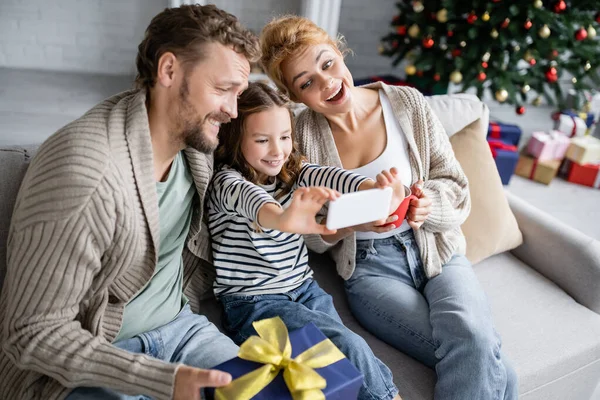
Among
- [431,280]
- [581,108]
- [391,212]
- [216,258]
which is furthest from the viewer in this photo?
[581,108]

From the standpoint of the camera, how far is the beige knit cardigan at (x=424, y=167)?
1593mm

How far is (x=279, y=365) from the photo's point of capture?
1.00 metres

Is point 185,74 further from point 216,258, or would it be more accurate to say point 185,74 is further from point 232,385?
point 232,385

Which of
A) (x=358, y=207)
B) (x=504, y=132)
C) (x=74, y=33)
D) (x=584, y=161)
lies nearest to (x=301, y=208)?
(x=358, y=207)

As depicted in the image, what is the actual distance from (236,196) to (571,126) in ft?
9.91

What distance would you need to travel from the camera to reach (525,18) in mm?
2910

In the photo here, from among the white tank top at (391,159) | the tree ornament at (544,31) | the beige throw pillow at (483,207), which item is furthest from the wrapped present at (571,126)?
the white tank top at (391,159)

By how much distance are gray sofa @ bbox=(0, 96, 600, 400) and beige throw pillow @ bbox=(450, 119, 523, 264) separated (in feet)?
0.21

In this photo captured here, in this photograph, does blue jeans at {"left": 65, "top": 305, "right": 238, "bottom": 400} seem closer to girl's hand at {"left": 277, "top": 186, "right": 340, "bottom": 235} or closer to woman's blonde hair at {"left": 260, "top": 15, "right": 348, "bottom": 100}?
girl's hand at {"left": 277, "top": 186, "right": 340, "bottom": 235}

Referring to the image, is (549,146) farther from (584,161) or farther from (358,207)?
(358,207)

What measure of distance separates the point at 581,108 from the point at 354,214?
333cm

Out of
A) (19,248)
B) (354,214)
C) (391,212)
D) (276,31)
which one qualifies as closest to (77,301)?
(19,248)

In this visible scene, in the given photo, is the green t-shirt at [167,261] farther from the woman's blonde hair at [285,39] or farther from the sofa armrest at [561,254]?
the sofa armrest at [561,254]

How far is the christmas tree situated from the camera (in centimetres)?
290
